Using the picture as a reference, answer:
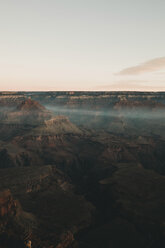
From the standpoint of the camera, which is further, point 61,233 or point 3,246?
point 61,233

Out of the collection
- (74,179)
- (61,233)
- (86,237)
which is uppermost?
(61,233)

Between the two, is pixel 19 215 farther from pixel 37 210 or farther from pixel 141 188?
pixel 141 188

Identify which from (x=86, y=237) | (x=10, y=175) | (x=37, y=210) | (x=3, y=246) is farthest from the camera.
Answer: (x=10, y=175)

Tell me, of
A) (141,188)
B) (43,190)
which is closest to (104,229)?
(141,188)

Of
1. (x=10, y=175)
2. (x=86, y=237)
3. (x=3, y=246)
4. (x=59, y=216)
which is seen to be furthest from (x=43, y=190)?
(x=3, y=246)

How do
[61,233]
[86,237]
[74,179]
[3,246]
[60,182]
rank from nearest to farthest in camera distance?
[3,246], [61,233], [86,237], [60,182], [74,179]

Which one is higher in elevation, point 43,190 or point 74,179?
point 43,190

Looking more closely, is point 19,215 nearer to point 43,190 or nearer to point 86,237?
point 86,237

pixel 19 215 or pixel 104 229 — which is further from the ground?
pixel 19 215

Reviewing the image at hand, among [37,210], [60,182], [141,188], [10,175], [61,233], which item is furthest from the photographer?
[60,182]
